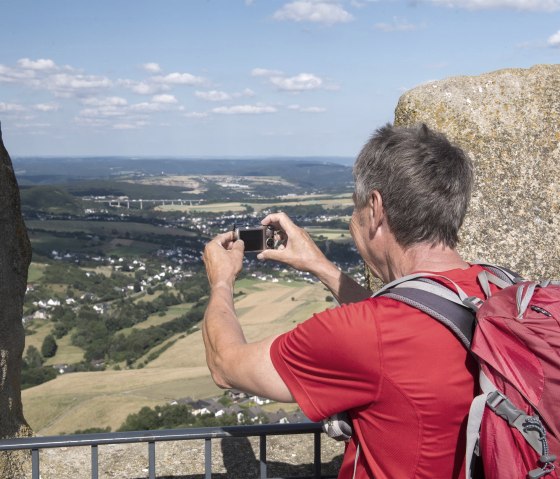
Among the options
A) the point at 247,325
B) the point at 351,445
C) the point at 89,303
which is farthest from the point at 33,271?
the point at 351,445

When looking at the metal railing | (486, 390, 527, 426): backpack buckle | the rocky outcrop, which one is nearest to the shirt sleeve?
(486, 390, 527, 426): backpack buckle

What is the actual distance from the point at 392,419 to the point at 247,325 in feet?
137

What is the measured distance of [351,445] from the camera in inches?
105

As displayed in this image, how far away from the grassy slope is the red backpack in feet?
31.5

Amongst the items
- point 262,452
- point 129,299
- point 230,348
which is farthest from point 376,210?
point 129,299

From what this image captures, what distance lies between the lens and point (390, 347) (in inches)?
91.0

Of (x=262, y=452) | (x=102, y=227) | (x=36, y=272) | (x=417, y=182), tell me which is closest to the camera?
(x=417, y=182)

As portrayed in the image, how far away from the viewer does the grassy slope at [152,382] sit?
677 inches

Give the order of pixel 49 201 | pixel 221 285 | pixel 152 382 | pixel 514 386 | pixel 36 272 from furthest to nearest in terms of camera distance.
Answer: pixel 49 201, pixel 36 272, pixel 152 382, pixel 221 285, pixel 514 386

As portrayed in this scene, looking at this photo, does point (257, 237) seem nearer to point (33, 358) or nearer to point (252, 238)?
point (252, 238)

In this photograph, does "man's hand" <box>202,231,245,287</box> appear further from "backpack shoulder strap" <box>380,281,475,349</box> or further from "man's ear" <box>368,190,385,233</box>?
"backpack shoulder strap" <box>380,281,475,349</box>

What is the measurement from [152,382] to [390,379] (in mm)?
30951

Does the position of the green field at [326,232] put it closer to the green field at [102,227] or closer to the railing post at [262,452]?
the green field at [102,227]

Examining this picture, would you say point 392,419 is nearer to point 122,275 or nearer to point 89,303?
point 89,303
